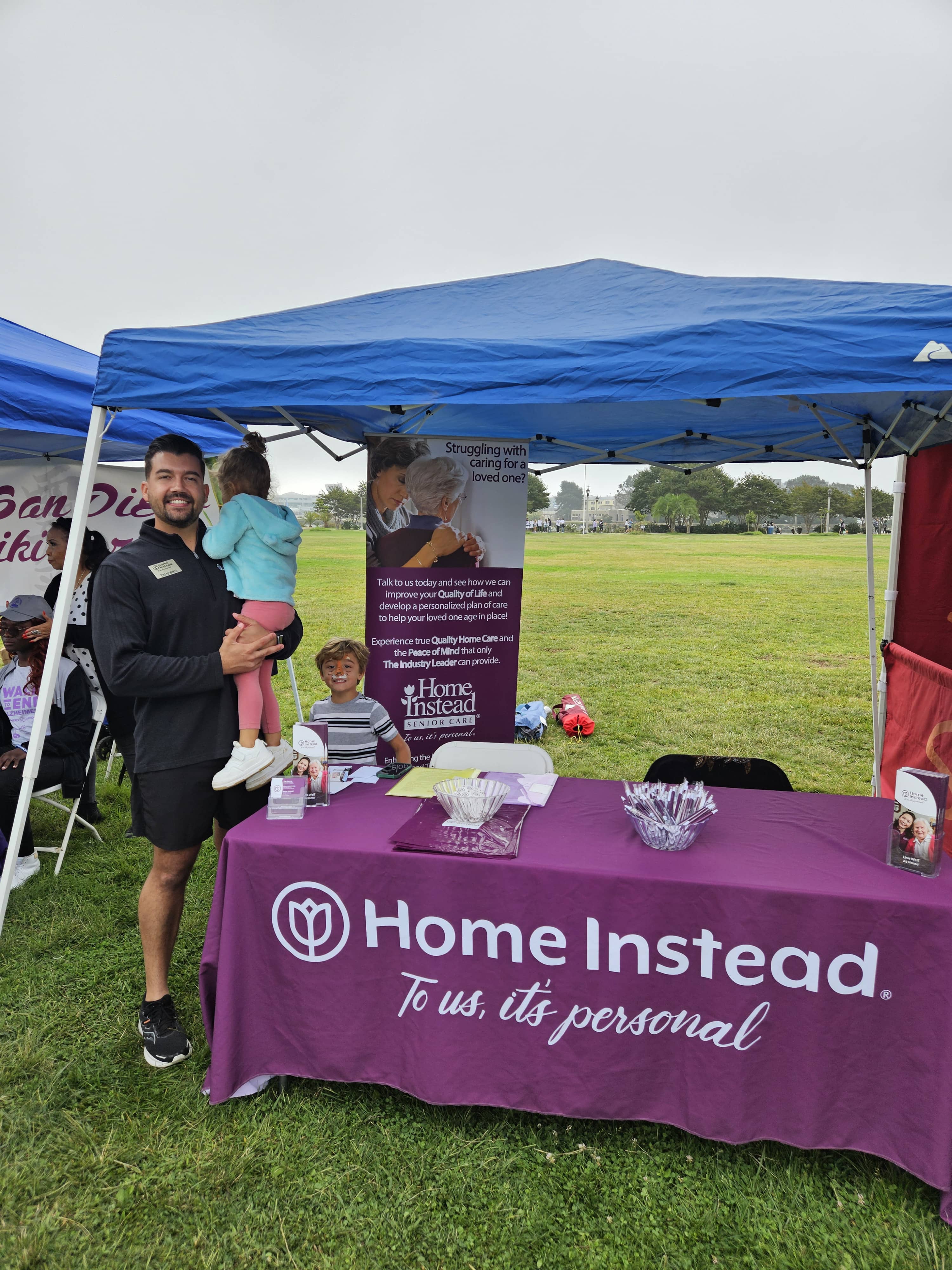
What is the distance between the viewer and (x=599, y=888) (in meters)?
1.78

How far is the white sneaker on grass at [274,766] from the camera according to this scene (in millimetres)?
2219

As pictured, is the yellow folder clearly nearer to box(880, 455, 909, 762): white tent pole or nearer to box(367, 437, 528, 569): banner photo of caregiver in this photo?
box(367, 437, 528, 569): banner photo of caregiver

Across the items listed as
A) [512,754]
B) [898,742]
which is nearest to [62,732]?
[512,754]

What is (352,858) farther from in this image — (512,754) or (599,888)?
(512,754)

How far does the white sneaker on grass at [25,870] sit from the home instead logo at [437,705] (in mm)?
1878

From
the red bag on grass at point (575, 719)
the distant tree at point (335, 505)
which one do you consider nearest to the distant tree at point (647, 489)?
the distant tree at point (335, 505)

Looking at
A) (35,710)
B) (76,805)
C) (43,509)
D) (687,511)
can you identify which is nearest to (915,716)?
(76,805)

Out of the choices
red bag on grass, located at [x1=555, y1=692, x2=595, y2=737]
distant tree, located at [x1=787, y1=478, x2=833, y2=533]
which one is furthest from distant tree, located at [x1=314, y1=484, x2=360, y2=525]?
red bag on grass, located at [x1=555, y1=692, x2=595, y2=737]

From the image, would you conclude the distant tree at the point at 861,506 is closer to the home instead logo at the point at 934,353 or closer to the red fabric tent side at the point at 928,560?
the red fabric tent side at the point at 928,560

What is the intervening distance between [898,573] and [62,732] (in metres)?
4.21

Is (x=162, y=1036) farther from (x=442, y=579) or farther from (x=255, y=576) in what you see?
(x=442, y=579)

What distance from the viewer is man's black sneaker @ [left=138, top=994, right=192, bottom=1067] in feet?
7.13

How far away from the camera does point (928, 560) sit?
3627 millimetres

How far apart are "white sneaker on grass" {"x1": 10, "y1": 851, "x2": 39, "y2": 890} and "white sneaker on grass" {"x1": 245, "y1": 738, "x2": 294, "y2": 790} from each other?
181cm
